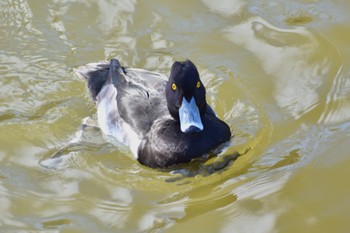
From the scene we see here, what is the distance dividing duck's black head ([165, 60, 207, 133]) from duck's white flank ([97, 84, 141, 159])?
591 mm

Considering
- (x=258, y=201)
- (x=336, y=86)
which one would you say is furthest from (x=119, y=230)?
(x=336, y=86)

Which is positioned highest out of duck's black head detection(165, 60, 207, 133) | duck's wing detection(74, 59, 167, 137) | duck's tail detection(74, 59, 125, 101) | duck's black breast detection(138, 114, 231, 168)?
duck's tail detection(74, 59, 125, 101)

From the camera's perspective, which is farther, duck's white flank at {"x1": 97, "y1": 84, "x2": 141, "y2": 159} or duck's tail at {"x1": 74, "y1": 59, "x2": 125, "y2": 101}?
duck's tail at {"x1": 74, "y1": 59, "x2": 125, "y2": 101}

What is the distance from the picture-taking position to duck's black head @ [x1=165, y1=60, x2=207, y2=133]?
639cm

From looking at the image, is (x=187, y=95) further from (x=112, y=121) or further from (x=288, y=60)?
(x=288, y=60)

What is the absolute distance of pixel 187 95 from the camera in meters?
6.49

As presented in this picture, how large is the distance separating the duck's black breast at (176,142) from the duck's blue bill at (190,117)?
6.6 inches

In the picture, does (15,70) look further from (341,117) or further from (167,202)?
(341,117)

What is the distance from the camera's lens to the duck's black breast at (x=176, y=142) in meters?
6.50

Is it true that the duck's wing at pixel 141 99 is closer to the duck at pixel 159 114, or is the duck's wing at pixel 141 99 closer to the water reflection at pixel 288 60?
the duck at pixel 159 114

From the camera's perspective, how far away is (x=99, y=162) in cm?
680

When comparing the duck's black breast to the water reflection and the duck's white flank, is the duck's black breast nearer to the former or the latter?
the duck's white flank

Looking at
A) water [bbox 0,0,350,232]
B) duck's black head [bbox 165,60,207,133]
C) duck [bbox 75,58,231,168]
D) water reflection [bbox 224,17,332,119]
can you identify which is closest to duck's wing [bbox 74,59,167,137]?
duck [bbox 75,58,231,168]

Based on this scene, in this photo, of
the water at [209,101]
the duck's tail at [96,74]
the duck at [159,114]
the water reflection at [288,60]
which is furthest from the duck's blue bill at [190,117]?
the duck's tail at [96,74]
